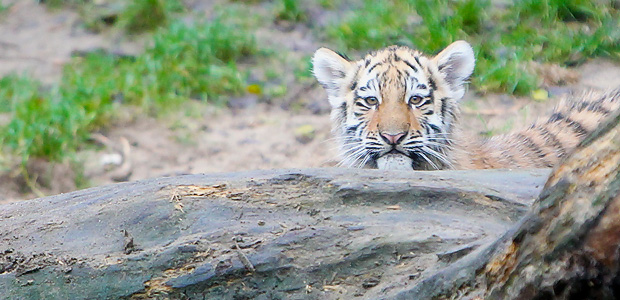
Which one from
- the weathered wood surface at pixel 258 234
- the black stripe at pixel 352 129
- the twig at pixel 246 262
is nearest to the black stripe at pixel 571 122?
the black stripe at pixel 352 129

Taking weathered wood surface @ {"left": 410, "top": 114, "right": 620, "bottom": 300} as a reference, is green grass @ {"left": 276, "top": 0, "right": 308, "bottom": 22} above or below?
below

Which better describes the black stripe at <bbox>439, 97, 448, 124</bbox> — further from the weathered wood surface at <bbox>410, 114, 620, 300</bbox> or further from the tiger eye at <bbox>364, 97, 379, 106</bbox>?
the weathered wood surface at <bbox>410, 114, 620, 300</bbox>

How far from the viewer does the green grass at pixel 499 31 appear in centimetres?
558

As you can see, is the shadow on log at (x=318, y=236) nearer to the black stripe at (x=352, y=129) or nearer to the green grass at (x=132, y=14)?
the black stripe at (x=352, y=129)

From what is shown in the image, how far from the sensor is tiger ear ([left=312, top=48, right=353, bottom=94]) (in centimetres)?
446

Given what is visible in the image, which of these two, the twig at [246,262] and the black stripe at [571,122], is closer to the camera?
the twig at [246,262]

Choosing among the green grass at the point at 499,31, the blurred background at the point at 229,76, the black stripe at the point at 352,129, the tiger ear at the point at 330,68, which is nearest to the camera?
the black stripe at the point at 352,129

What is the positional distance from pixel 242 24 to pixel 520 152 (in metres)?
3.22

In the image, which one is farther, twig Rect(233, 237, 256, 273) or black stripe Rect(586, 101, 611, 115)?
black stripe Rect(586, 101, 611, 115)

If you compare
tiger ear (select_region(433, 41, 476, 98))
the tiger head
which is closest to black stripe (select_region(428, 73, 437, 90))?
the tiger head

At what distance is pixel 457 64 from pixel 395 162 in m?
0.77

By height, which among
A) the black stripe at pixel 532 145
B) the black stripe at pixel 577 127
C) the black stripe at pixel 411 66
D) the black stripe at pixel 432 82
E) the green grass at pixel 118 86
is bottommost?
the green grass at pixel 118 86

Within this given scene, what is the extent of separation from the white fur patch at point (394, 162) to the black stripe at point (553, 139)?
0.93 meters

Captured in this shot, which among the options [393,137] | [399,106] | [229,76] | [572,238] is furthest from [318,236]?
[229,76]
